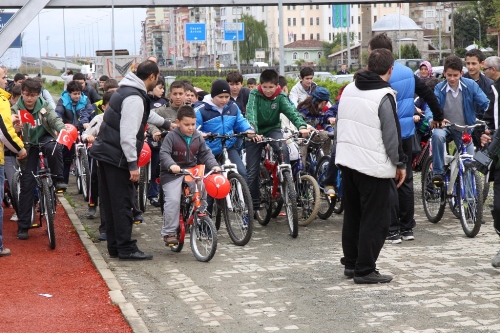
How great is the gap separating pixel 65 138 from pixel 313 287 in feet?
13.6

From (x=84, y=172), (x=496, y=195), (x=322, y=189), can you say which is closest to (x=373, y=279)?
(x=496, y=195)

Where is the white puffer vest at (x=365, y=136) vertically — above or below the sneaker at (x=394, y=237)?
above

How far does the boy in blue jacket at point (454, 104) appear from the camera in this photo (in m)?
11.5

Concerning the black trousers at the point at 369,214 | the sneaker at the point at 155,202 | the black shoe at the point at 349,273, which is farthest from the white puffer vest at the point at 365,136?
the sneaker at the point at 155,202

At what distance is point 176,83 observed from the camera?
13.2 metres

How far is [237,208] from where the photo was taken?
10.7 meters

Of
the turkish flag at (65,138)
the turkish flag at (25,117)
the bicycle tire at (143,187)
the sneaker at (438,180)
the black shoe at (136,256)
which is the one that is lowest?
the black shoe at (136,256)

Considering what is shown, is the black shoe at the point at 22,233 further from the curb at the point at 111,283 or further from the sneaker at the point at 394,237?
the sneaker at the point at 394,237

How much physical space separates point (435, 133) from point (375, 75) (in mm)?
3548

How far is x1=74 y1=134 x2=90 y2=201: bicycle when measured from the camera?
14.7 metres

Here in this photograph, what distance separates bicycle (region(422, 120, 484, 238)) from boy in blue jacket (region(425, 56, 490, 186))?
12 centimetres

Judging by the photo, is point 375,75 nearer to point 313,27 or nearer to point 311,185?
point 311,185

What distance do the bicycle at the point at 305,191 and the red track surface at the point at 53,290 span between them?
8.95 ft

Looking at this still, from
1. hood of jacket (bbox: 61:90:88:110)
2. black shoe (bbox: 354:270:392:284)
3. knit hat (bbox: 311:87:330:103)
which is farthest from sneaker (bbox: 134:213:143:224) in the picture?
hood of jacket (bbox: 61:90:88:110)
